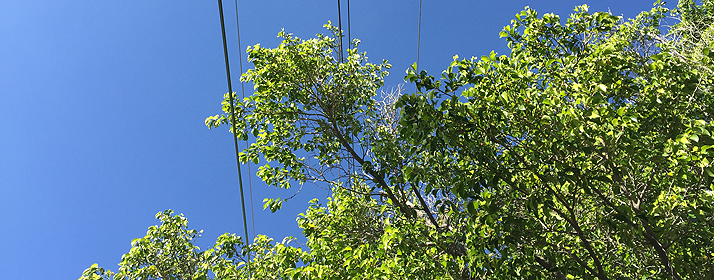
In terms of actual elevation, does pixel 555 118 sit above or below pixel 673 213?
above

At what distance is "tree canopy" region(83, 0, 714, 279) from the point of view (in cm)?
374

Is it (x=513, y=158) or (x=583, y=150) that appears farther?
(x=513, y=158)

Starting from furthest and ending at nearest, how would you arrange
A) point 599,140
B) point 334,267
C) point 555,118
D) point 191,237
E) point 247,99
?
point 191,237, point 247,99, point 334,267, point 555,118, point 599,140

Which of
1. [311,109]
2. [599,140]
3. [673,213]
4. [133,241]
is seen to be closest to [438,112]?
[599,140]

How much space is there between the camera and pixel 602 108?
358cm

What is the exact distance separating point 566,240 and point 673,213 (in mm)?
1510

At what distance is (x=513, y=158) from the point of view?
4.57 metres

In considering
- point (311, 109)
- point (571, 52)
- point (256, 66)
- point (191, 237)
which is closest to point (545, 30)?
point (571, 52)

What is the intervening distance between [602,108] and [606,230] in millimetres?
1876

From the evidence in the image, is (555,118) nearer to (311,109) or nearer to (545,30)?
(545,30)

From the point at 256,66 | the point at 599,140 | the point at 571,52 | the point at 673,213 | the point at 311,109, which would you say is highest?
the point at 256,66

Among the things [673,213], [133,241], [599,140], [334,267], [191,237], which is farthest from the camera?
[191,237]

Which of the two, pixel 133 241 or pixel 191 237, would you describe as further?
pixel 191 237

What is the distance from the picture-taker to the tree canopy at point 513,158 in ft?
12.3
